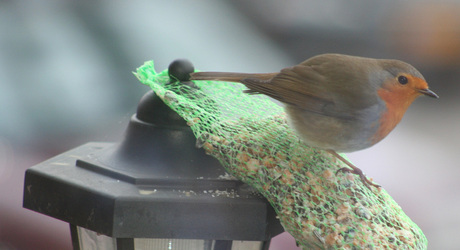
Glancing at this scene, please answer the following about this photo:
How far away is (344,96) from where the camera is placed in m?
1.84

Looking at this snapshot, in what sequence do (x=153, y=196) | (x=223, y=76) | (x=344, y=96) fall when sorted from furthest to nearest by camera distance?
(x=344, y=96) → (x=223, y=76) → (x=153, y=196)

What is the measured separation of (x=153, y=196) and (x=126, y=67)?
7.26 feet

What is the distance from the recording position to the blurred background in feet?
10.7

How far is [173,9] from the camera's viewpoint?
400 cm

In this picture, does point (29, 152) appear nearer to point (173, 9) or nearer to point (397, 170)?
point (173, 9)

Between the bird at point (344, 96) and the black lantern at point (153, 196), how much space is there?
318 millimetres

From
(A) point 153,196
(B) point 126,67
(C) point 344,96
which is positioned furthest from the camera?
(B) point 126,67

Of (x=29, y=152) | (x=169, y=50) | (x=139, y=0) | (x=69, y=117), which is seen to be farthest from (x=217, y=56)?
(x=29, y=152)

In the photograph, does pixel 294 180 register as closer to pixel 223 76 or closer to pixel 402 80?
pixel 223 76

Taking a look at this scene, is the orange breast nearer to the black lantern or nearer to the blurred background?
the black lantern

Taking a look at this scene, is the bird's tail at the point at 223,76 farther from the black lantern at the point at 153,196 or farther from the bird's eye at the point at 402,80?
the bird's eye at the point at 402,80

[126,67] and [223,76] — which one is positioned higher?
[223,76]

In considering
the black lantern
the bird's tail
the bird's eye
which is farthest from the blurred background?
the bird's eye

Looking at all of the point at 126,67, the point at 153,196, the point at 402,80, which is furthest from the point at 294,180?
the point at 126,67
